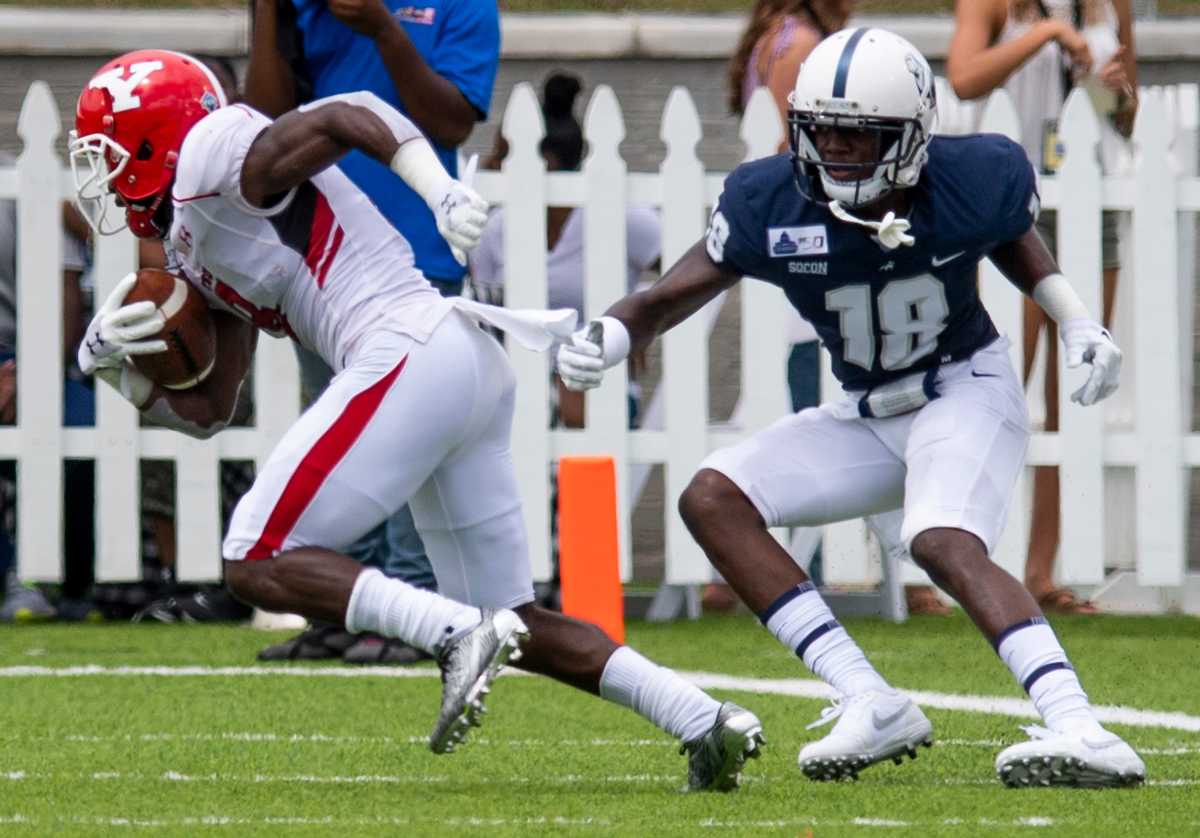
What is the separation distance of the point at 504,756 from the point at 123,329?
121 centimetres

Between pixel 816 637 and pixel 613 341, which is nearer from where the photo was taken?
pixel 613 341

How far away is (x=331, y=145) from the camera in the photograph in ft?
15.5

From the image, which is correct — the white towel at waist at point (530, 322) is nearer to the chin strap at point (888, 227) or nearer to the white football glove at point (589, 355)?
the white football glove at point (589, 355)

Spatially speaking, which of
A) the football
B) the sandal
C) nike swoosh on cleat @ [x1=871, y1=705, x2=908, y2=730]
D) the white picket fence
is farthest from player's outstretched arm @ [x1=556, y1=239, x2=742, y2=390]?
the sandal

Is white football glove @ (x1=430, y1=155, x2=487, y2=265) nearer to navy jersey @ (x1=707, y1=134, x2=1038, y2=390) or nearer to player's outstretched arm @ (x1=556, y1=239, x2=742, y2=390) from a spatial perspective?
player's outstretched arm @ (x1=556, y1=239, x2=742, y2=390)

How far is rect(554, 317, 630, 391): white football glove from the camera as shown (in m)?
4.86

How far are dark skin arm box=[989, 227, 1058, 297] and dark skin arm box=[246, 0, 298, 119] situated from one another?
221cm

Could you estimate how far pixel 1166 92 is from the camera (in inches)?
340

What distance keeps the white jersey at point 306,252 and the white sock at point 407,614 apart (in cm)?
53

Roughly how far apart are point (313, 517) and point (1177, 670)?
125 inches

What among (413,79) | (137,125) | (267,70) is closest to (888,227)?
(137,125)

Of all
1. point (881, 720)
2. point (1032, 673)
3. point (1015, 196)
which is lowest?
point (881, 720)

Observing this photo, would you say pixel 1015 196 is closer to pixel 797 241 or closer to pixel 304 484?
pixel 797 241

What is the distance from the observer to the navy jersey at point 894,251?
511 cm
